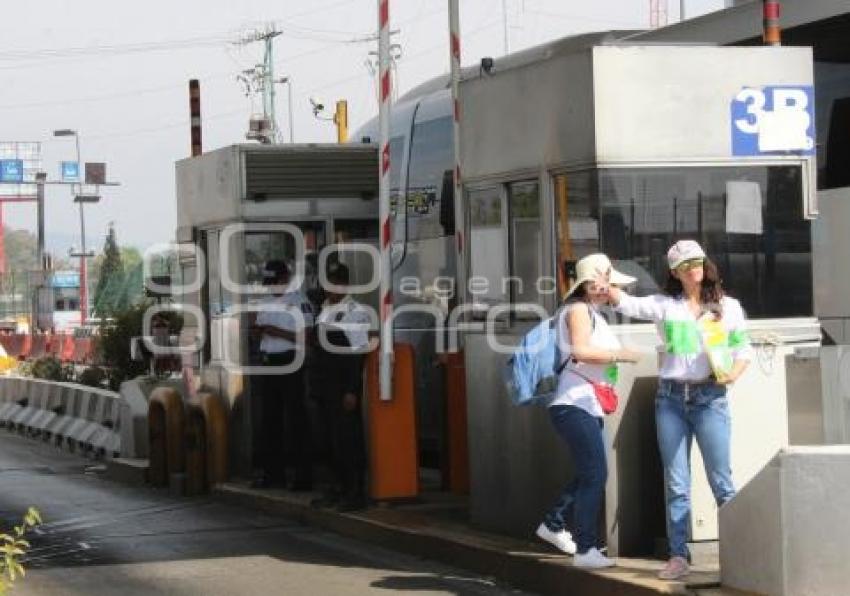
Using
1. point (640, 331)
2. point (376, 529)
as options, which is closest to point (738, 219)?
point (640, 331)

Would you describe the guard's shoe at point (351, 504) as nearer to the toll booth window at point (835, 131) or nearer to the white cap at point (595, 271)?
the white cap at point (595, 271)

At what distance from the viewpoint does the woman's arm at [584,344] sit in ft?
29.6

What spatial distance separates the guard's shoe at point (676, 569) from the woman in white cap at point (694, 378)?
4 centimetres

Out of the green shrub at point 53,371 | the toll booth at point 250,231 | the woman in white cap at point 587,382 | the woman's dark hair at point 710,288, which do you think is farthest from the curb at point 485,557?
the green shrub at point 53,371

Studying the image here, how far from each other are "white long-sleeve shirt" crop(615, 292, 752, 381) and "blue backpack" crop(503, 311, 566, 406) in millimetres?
692

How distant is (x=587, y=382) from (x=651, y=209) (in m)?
1.23

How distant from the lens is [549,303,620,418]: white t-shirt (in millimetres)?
9125

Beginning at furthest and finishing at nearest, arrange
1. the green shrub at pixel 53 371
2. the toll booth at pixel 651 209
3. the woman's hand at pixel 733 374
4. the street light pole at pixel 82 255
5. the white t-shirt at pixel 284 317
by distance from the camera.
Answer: the street light pole at pixel 82 255
the green shrub at pixel 53 371
the white t-shirt at pixel 284 317
the toll booth at pixel 651 209
the woman's hand at pixel 733 374

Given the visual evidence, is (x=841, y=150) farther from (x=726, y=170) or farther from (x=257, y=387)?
(x=257, y=387)

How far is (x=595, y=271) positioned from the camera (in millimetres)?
9047

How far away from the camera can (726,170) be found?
9.84 meters

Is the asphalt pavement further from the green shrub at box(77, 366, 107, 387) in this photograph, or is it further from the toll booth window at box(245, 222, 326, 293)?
the green shrub at box(77, 366, 107, 387)

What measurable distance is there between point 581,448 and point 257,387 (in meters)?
6.04

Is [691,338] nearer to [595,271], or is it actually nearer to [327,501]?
[595,271]
